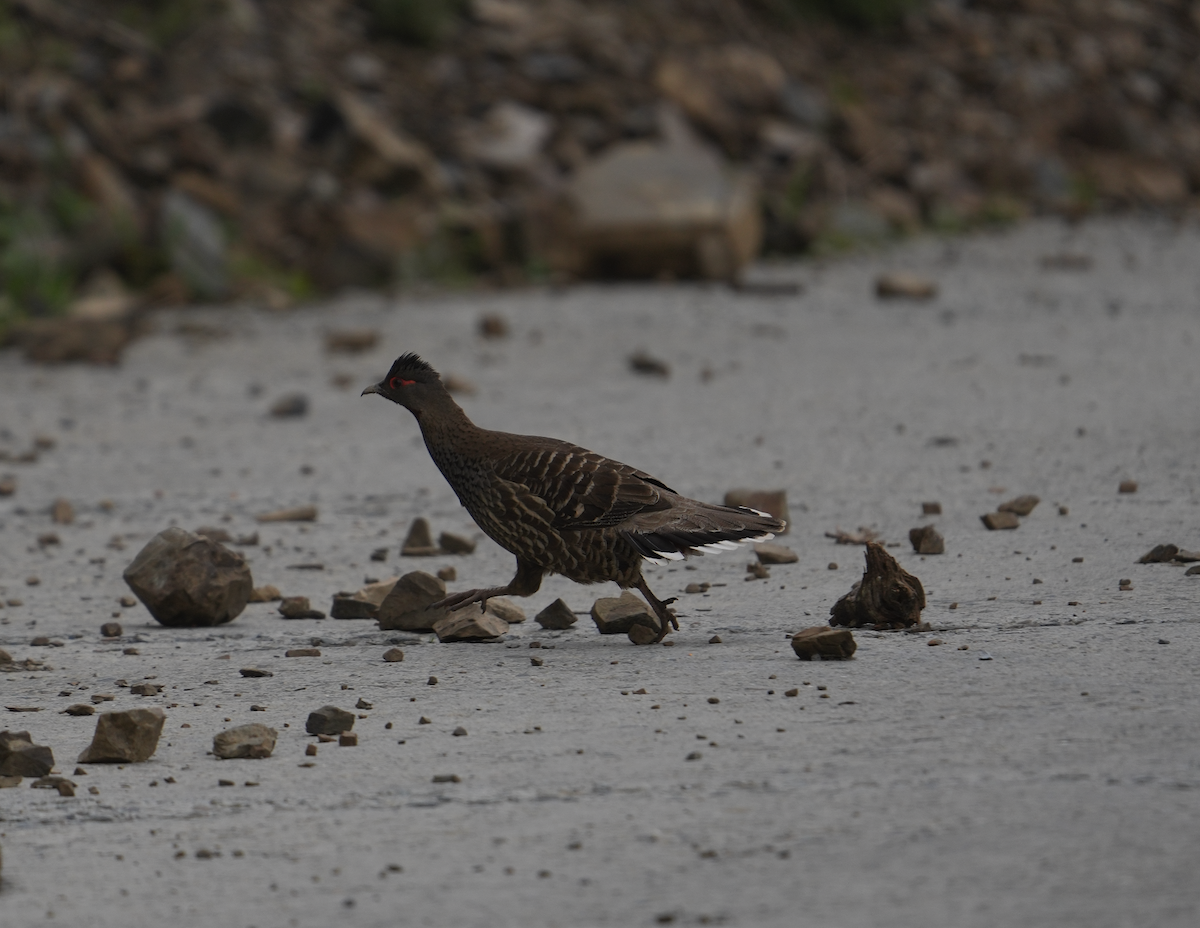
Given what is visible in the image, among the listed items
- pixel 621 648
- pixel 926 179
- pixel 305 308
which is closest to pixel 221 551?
pixel 621 648

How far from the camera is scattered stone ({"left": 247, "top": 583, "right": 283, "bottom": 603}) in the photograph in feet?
19.0

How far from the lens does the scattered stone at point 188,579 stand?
5.31 metres

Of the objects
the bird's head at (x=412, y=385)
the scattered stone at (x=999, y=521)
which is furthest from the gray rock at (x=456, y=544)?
the scattered stone at (x=999, y=521)

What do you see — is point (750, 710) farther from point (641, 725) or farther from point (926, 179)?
point (926, 179)

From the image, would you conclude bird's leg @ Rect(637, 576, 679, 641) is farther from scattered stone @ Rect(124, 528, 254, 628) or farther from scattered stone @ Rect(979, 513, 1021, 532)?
scattered stone @ Rect(979, 513, 1021, 532)

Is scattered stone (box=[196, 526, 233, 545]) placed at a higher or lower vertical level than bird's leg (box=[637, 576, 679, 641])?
higher

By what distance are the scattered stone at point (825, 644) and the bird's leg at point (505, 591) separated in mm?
1013

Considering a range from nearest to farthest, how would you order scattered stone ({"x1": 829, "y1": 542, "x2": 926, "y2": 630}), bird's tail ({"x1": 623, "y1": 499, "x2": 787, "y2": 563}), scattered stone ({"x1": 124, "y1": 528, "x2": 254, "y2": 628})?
scattered stone ({"x1": 829, "y1": 542, "x2": 926, "y2": 630})
bird's tail ({"x1": 623, "y1": 499, "x2": 787, "y2": 563})
scattered stone ({"x1": 124, "y1": 528, "x2": 254, "y2": 628})

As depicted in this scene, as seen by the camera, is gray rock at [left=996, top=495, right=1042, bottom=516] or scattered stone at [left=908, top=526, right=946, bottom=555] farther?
gray rock at [left=996, top=495, right=1042, bottom=516]

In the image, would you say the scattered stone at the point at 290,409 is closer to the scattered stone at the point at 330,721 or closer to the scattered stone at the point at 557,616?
the scattered stone at the point at 557,616

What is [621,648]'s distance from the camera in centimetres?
493

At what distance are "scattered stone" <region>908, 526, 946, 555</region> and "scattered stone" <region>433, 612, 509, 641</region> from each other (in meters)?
1.55

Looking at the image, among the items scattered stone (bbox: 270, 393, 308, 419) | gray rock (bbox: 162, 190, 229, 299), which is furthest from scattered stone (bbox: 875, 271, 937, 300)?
gray rock (bbox: 162, 190, 229, 299)

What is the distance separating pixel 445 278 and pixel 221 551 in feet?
25.6
